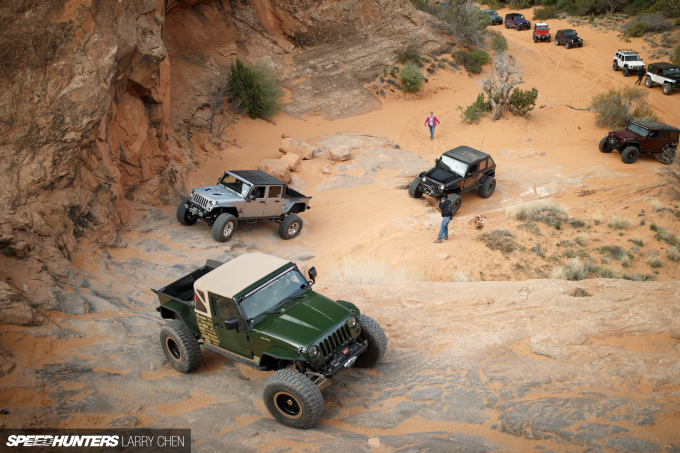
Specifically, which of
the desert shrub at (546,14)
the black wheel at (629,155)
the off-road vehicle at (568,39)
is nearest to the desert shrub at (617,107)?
the black wheel at (629,155)

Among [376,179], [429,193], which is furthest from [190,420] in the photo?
[376,179]

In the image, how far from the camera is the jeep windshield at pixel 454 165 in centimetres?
1560

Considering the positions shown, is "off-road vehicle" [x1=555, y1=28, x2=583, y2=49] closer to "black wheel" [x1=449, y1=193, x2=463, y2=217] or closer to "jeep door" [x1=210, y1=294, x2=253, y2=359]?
"black wheel" [x1=449, y1=193, x2=463, y2=217]

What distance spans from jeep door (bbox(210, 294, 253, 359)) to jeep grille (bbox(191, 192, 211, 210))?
244 inches

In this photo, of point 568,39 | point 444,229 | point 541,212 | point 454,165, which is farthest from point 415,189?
point 568,39

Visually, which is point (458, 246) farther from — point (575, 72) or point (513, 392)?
point (575, 72)

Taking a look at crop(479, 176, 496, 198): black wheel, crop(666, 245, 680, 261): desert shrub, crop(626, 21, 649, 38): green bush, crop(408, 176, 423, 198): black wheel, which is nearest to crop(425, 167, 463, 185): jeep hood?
crop(408, 176, 423, 198): black wheel

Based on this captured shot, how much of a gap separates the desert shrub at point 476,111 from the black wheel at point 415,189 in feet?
30.2

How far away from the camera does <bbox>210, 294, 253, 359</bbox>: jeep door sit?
6.13 m

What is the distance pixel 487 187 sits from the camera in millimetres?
16297

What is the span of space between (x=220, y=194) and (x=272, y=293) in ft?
21.8

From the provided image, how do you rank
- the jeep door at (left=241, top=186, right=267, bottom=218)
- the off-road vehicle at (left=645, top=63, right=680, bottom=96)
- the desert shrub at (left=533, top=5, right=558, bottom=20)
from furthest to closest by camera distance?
the desert shrub at (left=533, top=5, right=558, bottom=20) → the off-road vehicle at (left=645, top=63, right=680, bottom=96) → the jeep door at (left=241, top=186, right=267, bottom=218)

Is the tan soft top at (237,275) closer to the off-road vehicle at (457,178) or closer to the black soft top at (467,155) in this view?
the off-road vehicle at (457,178)

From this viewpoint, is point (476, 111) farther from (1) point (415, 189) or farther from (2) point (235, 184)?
(2) point (235, 184)
